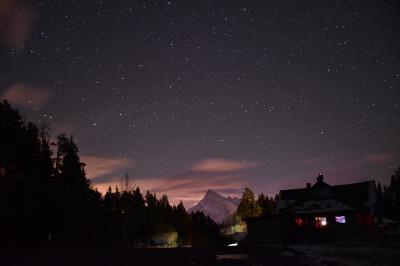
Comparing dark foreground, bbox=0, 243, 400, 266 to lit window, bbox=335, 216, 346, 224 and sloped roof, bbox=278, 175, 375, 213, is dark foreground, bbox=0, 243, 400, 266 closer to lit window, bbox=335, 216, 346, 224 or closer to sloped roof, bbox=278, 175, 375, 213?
lit window, bbox=335, 216, 346, 224

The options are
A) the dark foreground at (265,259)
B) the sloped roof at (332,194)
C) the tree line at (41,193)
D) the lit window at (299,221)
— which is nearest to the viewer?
the dark foreground at (265,259)

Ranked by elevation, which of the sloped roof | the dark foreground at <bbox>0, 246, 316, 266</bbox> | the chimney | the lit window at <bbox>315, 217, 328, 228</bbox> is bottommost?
the dark foreground at <bbox>0, 246, 316, 266</bbox>

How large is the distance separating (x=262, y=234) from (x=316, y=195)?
9791 mm

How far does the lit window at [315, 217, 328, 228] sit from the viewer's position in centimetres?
5479

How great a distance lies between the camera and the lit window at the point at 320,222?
5479 centimetres

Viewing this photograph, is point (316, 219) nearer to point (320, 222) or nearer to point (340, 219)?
point (320, 222)

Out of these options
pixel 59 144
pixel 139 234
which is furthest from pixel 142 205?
pixel 59 144

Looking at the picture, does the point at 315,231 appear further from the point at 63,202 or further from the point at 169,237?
the point at 169,237

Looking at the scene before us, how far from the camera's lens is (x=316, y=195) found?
58.3m

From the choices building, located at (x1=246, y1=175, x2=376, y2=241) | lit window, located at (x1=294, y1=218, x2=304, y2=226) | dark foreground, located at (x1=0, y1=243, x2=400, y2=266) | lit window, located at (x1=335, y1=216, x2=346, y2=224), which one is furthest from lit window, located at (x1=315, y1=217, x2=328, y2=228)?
dark foreground, located at (x1=0, y1=243, x2=400, y2=266)

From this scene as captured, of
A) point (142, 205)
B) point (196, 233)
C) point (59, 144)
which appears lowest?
point (196, 233)

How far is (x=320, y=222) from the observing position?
55281 millimetres

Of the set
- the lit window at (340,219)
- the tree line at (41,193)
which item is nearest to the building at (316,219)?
the lit window at (340,219)

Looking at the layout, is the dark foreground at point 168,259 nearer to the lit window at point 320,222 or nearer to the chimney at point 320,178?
the lit window at point 320,222
